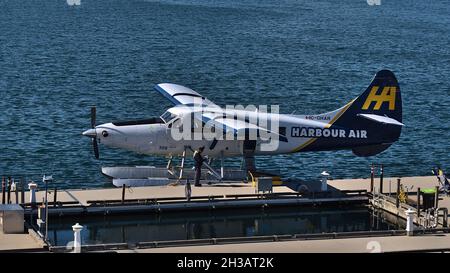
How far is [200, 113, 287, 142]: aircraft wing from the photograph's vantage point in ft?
125

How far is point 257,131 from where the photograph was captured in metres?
39.7

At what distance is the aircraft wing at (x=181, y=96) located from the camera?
141 ft

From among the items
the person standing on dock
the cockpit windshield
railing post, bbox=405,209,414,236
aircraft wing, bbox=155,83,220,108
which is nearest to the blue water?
aircraft wing, bbox=155,83,220,108

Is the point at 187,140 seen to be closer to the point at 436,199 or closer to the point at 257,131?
the point at 257,131

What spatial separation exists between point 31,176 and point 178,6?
98572mm

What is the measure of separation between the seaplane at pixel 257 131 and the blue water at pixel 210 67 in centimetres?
659

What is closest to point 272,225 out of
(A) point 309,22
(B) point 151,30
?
(B) point 151,30

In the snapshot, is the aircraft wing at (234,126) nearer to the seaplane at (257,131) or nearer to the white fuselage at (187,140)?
the seaplane at (257,131)

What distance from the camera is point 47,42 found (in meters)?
105

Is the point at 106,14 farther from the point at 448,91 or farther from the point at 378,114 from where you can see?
the point at 378,114

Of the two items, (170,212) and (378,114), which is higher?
(378,114)

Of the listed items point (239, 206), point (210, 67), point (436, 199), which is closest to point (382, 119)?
point (436, 199)

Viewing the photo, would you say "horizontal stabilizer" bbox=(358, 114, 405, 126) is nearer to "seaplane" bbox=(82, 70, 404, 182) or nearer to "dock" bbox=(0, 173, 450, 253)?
"seaplane" bbox=(82, 70, 404, 182)

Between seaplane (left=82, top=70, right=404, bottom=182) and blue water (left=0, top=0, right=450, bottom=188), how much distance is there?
6589mm
